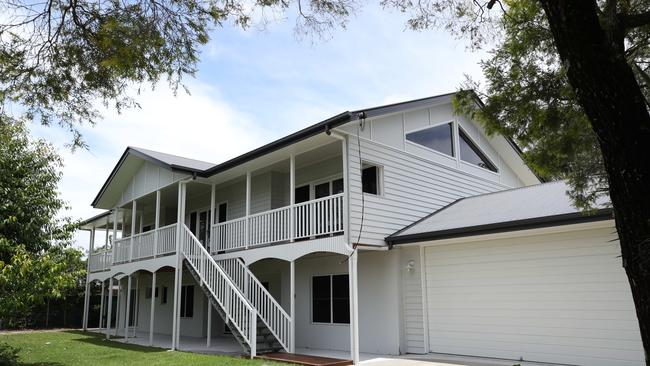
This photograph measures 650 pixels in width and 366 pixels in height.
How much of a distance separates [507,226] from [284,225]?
5.52 m

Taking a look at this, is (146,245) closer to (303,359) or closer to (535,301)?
(303,359)

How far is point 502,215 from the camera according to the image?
12102 mm

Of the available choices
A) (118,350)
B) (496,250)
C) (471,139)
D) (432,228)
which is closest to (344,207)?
(432,228)

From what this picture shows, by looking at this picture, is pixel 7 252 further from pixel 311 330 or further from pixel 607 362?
pixel 607 362

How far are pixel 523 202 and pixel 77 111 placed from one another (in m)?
9.88

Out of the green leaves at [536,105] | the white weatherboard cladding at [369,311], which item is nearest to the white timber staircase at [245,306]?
the white weatherboard cladding at [369,311]

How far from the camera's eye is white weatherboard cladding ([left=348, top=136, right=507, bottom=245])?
1281cm

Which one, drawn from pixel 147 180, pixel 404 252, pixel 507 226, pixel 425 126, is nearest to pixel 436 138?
pixel 425 126

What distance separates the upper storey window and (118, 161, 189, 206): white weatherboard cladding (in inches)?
277

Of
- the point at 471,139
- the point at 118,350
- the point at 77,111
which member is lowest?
the point at 118,350

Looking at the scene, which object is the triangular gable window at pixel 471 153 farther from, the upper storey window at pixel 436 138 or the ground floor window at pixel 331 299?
the ground floor window at pixel 331 299

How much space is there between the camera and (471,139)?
17625mm

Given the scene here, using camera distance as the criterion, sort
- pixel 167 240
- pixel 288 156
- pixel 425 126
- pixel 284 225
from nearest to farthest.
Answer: pixel 284 225, pixel 288 156, pixel 425 126, pixel 167 240

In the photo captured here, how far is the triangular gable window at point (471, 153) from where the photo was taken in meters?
17.3
